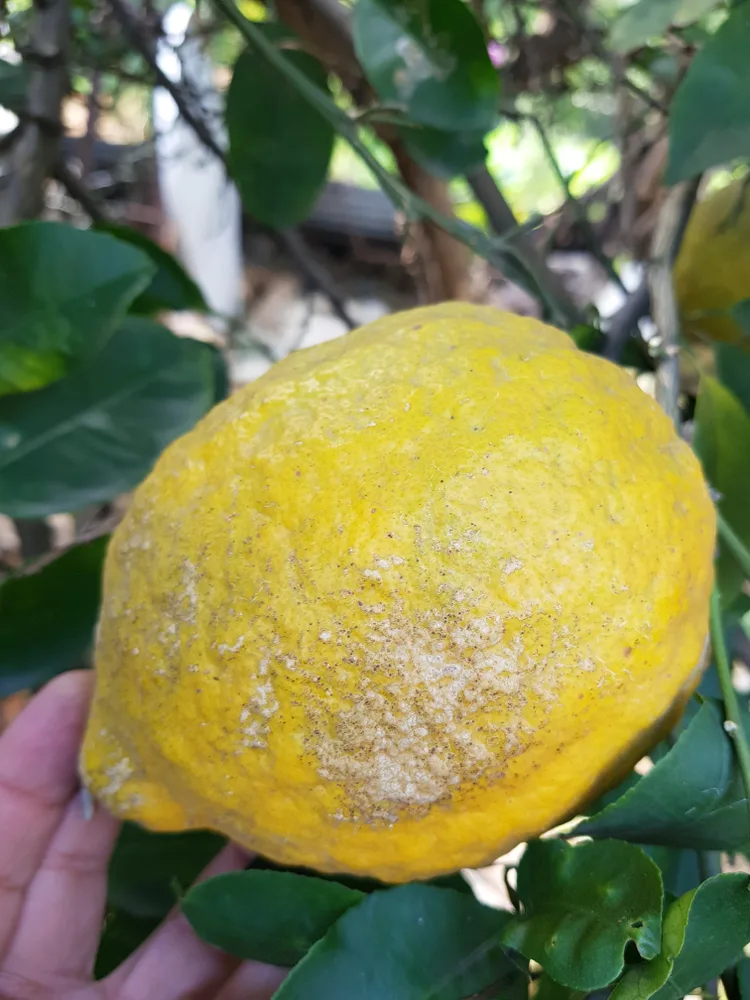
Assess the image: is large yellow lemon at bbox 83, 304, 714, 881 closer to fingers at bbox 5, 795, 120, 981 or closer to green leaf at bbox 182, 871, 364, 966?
green leaf at bbox 182, 871, 364, 966

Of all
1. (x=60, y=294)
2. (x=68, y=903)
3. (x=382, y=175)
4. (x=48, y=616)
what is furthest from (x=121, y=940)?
(x=382, y=175)

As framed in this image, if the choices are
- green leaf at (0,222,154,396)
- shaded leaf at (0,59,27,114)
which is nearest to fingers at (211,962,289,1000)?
green leaf at (0,222,154,396)

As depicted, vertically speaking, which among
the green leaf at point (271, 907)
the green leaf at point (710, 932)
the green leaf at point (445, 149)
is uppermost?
the green leaf at point (445, 149)

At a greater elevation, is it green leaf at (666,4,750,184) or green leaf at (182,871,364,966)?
green leaf at (666,4,750,184)

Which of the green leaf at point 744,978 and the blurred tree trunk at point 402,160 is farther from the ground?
the blurred tree trunk at point 402,160

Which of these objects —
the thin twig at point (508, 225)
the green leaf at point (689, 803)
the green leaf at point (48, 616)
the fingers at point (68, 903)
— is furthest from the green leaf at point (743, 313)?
the fingers at point (68, 903)

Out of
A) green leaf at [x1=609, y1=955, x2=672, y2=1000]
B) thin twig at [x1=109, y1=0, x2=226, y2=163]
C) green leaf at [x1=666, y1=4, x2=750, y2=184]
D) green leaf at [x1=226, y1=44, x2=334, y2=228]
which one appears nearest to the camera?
green leaf at [x1=609, y1=955, x2=672, y2=1000]

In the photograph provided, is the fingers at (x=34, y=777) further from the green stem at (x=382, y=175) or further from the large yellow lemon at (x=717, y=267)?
the large yellow lemon at (x=717, y=267)
